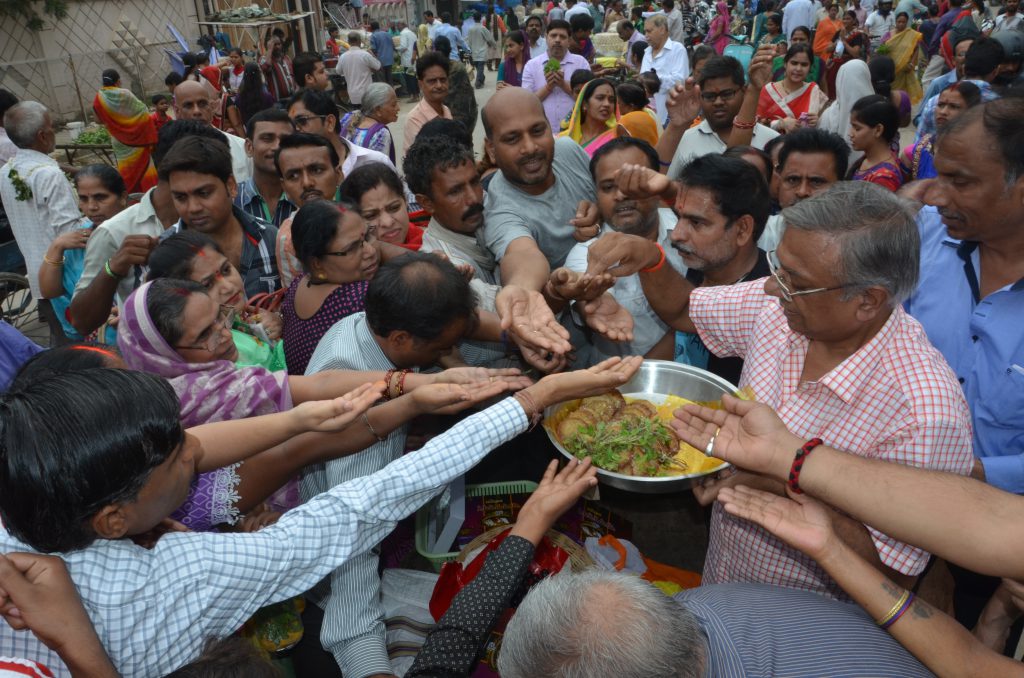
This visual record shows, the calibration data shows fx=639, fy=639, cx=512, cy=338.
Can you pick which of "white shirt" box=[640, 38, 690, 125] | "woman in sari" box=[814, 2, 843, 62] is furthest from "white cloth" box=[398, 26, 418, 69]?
"white shirt" box=[640, 38, 690, 125]

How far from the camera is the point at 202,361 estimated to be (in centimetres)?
249

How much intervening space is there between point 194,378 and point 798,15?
15.1 m

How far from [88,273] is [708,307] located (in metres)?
3.71

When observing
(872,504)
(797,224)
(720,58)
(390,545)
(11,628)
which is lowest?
(390,545)

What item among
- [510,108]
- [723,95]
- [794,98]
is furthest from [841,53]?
[510,108]

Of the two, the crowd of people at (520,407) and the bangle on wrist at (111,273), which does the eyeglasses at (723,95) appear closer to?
the crowd of people at (520,407)

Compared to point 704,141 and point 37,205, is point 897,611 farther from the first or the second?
point 37,205

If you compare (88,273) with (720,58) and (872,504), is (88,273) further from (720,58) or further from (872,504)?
(720,58)

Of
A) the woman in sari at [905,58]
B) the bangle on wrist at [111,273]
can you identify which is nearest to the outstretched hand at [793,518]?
the bangle on wrist at [111,273]

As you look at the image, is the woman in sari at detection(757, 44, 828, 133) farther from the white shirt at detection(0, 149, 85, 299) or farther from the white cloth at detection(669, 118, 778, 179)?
the white shirt at detection(0, 149, 85, 299)

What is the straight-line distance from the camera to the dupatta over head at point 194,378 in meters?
2.37

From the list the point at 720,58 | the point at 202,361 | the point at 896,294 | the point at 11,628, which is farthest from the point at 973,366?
the point at 720,58

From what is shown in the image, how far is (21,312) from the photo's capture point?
251 inches

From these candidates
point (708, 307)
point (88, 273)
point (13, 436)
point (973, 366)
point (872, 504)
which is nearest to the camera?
point (13, 436)
